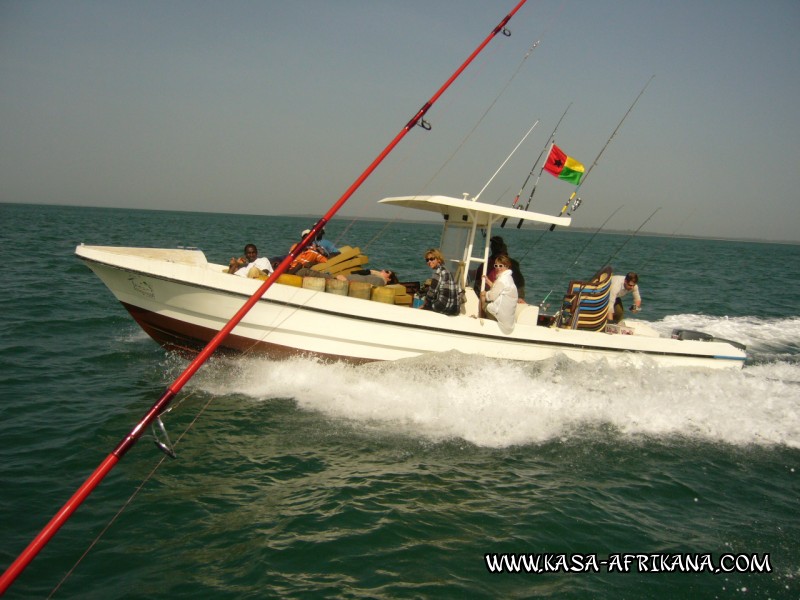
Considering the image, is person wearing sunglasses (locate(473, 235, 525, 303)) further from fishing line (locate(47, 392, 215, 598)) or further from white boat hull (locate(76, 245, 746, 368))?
fishing line (locate(47, 392, 215, 598))

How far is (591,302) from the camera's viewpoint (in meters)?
9.41

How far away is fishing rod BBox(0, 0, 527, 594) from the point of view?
10.1ft

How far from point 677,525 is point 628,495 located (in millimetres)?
603

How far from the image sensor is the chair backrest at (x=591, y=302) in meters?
9.39

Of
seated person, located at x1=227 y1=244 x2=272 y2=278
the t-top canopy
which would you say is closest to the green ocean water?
seated person, located at x1=227 y1=244 x2=272 y2=278

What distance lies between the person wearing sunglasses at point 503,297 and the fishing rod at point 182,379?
8.26 feet

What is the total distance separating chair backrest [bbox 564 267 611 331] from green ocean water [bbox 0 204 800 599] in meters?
0.84

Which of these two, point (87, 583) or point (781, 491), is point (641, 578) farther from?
point (87, 583)

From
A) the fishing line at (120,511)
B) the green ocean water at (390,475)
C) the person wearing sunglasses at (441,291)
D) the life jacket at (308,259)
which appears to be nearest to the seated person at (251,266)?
the life jacket at (308,259)

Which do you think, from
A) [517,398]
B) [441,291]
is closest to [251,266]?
[441,291]

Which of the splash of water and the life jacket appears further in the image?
the life jacket

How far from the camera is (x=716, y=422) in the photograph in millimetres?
8453

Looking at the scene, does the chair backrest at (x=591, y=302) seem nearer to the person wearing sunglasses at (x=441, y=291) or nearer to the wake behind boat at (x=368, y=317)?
the wake behind boat at (x=368, y=317)

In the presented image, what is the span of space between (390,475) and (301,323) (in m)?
2.99
